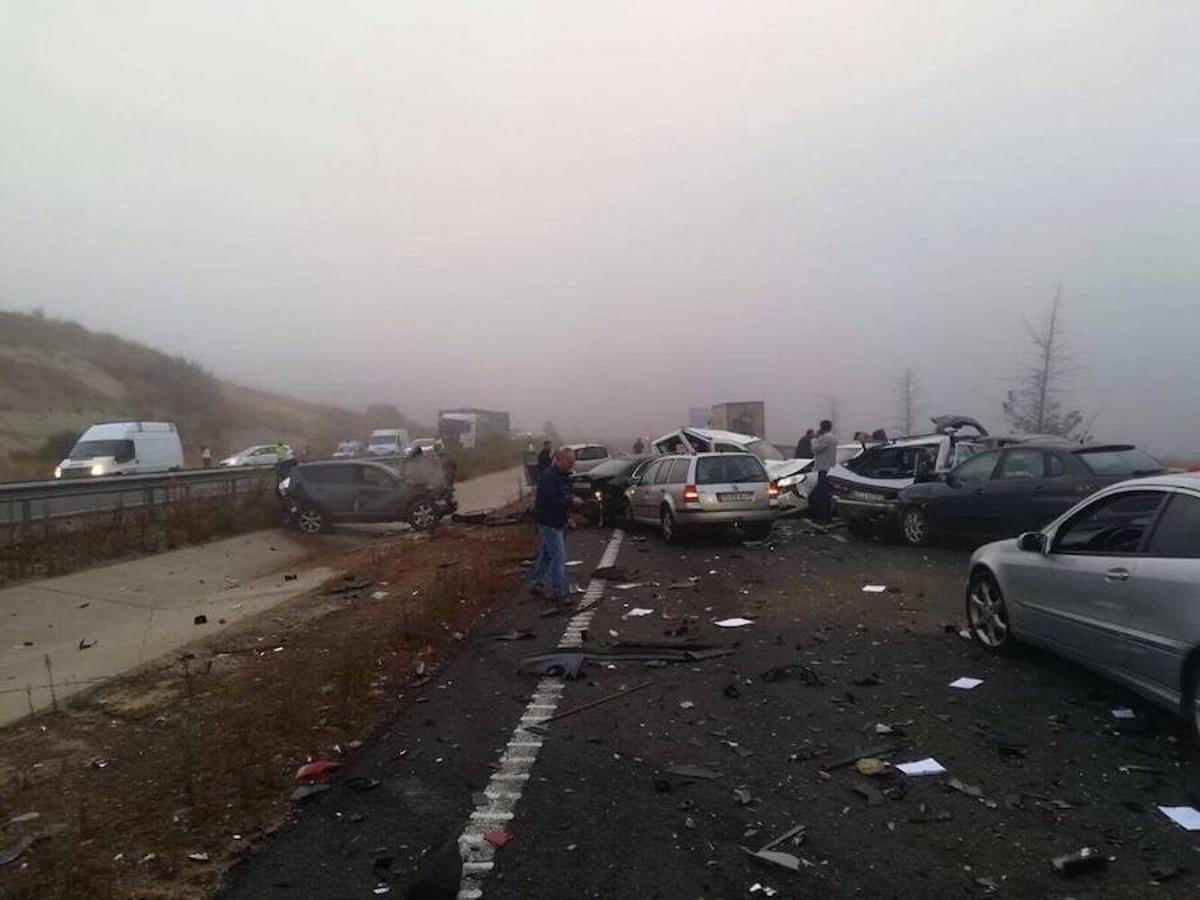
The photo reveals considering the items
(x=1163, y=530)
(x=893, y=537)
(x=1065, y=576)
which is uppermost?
(x=1163, y=530)

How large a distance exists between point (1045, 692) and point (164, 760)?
6124 mm

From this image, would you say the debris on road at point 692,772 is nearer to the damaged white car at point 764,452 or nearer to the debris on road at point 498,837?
the debris on road at point 498,837

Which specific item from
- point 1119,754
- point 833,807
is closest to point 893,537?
point 1119,754

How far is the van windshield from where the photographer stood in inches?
1070

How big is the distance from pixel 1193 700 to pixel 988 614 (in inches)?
106

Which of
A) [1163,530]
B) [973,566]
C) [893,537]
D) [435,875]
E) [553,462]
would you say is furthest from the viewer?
[893,537]

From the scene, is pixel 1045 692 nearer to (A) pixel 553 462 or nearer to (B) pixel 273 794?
(B) pixel 273 794

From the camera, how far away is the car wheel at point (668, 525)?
53.7 feet

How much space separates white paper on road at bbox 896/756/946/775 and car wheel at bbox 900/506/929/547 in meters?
9.85

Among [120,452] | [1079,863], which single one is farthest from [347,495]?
[1079,863]

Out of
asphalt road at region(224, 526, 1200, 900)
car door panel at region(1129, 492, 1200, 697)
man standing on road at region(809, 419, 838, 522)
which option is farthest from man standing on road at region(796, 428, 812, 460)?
car door panel at region(1129, 492, 1200, 697)

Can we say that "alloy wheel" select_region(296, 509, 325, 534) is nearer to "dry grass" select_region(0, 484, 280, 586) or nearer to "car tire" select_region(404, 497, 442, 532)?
"dry grass" select_region(0, 484, 280, 586)

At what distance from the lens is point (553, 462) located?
11594mm

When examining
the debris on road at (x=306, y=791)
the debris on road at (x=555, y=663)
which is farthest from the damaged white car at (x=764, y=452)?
the debris on road at (x=306, y=791)
